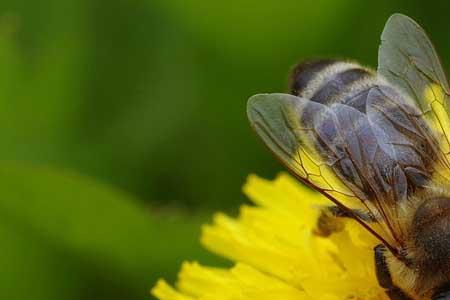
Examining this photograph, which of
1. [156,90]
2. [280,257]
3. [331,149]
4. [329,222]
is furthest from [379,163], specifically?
[156,90]

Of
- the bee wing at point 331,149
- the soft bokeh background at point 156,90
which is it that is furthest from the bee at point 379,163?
the soft bokeh background at point 156,90

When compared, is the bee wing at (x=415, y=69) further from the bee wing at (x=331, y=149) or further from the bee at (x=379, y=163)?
the bee wing at (x=331, y=149)

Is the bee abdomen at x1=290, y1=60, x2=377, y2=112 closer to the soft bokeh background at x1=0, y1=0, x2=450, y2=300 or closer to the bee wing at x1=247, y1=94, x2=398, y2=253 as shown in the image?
the bee wing at x1=247, y1=94, x2=398, y2=253

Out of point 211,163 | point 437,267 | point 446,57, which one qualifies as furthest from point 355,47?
point 437,267

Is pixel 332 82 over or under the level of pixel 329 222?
over

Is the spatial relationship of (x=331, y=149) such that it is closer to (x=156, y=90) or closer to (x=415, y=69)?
(x=415, y=69)

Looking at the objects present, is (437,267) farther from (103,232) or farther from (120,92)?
(120,92)
